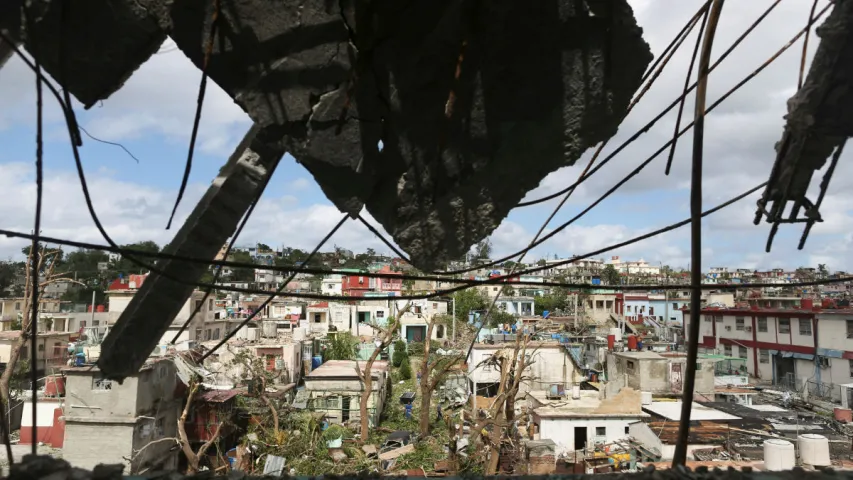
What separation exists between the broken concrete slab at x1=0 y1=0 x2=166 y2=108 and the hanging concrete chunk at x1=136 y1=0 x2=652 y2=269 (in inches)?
5.3

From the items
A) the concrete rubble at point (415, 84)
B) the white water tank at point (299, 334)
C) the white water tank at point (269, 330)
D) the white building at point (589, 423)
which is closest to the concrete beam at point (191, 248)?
the concrete rubble at point (415, 84)

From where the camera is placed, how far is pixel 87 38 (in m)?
2.45

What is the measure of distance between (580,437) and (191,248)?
15614 mm

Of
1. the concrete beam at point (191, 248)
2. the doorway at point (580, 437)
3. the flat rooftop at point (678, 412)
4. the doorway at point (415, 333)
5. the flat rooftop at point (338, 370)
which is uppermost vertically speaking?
the concrete beam at point (191, 248)

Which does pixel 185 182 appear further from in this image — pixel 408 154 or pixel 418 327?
pixel 418 327

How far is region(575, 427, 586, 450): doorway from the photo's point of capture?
15.9 m

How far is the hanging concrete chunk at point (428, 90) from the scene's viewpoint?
97.1 inches

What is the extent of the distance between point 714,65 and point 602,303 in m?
45.2

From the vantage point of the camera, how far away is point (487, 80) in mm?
2729

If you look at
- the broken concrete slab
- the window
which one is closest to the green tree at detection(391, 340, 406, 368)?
the window

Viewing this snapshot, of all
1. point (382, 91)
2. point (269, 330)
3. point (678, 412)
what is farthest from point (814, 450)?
point (269, 330)

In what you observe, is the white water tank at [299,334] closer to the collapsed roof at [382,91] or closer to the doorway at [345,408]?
the doorway at [345,408]

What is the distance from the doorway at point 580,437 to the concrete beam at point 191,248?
1521cm

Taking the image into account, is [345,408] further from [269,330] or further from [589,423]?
[269,330]
